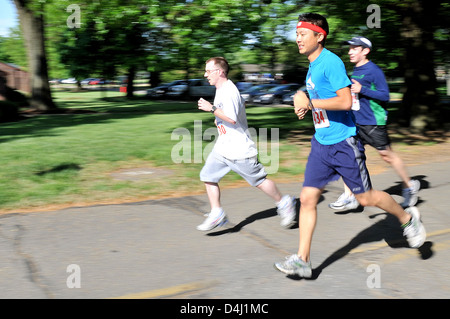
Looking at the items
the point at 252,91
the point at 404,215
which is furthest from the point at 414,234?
the point at 252,91

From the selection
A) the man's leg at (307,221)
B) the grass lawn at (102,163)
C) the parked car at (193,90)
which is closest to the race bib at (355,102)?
the grass lawn at (102,163)

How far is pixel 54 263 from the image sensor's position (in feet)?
14.6

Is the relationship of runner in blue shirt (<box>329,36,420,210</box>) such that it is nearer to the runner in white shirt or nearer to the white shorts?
the runner in white shirt

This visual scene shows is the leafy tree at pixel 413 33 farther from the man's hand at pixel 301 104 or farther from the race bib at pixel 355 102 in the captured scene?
the man's hand at pixel 301 104

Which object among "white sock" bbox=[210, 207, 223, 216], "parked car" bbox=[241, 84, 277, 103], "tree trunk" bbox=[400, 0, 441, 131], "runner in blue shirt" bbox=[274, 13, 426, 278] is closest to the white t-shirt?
"white sock" bbox=[210, 207, 223, 216]

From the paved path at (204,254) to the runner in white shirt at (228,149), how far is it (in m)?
0.24

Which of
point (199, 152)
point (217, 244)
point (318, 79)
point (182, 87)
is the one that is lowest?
point (182, 87)

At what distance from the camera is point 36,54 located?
23359 mm

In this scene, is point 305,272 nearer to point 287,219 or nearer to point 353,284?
point 353,284

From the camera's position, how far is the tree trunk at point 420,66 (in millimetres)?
12953

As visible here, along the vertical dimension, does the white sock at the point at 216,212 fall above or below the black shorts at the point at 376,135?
below

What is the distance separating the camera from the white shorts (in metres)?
5.27
